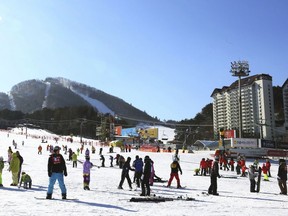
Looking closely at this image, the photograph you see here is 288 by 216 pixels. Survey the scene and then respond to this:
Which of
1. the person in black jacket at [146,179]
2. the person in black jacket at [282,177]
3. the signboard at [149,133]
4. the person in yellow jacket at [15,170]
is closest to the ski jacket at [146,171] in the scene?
the person in black jacket at [146,179]

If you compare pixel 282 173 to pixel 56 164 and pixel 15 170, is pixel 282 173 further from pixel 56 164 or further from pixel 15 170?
pixel 15 170

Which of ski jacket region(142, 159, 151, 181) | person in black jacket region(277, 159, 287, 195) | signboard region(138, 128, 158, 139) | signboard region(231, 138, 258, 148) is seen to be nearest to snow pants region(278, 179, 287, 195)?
person in black jacket region(277, 159, 287, 195)

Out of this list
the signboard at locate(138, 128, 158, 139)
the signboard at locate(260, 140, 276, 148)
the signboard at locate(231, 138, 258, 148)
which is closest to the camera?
the signboard at locate(231, 138, 258, 148)

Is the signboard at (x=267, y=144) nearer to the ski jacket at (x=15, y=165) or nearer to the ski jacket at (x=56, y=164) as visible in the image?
the ski jacket at (x=15, y=165)

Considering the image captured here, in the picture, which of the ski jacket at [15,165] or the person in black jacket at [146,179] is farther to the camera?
the ski jacket at [15,165]

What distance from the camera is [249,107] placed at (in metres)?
152

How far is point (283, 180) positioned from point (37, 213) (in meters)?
10.1

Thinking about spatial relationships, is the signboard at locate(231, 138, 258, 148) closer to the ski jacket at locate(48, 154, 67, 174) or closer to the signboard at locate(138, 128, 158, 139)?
the ski jacket at locate(48, 154, 67, 174)

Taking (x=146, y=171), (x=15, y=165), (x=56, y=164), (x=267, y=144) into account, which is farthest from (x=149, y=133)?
(x=56, y=164)

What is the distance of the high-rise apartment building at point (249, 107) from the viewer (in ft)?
450

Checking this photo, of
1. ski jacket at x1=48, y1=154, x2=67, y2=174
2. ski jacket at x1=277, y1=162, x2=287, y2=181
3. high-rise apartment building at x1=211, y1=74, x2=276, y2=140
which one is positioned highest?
high-rise apartment building at x1=211, y1=74, x2=276, y2=140

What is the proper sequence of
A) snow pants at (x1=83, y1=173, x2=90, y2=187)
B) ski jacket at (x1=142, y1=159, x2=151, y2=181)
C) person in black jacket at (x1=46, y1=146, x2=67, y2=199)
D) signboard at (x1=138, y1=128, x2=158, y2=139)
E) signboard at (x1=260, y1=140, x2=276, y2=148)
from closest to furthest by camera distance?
person in black jacket at (x1=46, y1=146, x2=67, y2=199) → ski jacket at (x1=142, y1=159, x2=151, y2=181) → snow pants at (x1=83, y1=173, x2=90, y2=187) → signboard at (x1=260, y1=140, x2=276, y2=148) → signboard at (x1=138, y1=128, x2=158, y2=139)

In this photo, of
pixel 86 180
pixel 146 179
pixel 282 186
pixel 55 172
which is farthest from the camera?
pixel 282 186

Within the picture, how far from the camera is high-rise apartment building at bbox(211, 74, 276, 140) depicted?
5394 inches
